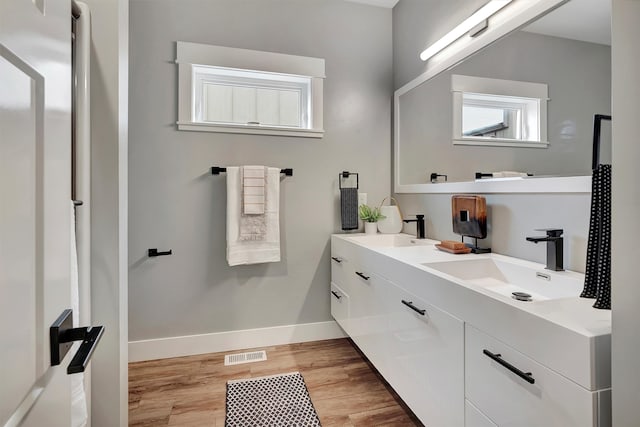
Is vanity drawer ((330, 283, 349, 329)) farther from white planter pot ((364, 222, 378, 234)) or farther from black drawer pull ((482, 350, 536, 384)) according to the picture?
black drawer pull ((482, 350, 536, 384))

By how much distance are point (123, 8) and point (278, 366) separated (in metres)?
2.07

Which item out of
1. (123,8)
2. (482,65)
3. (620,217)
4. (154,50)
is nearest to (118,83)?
(123,8)

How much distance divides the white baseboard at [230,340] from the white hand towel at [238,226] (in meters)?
0.57

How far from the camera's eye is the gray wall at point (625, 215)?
23.6 inches

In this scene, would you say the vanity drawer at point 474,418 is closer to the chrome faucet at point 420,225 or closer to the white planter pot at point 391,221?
the chrome faucet at point 420,225

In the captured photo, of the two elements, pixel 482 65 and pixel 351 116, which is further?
pixel 351 116

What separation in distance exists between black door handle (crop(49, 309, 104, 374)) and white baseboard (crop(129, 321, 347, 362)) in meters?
1.89

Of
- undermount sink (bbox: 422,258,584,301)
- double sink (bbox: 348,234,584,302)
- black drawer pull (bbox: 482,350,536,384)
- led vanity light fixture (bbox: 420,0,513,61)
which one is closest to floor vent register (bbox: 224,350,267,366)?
double sink (bbox: 348,234,584,302)

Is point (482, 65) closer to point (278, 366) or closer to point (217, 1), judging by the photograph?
point (217, 1)

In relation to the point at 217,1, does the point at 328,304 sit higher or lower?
lower

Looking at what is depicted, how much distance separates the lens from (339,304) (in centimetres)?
238

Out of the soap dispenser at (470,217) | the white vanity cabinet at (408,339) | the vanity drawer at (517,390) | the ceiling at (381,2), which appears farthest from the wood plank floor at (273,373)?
the ceiling at (381,2)

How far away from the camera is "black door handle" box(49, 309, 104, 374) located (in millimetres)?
543

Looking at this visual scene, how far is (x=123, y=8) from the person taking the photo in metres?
1.31
